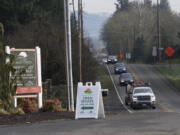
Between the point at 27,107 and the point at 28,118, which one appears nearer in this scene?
the point at 28,118

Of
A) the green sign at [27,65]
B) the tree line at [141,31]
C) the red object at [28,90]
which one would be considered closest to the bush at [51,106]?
the red object at [28,90]

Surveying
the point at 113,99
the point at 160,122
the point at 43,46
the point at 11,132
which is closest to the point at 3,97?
the point at 11,132

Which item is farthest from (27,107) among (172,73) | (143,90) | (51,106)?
(172,73)

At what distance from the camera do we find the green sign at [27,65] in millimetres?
21188

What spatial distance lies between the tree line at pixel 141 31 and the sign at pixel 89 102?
78813 mm

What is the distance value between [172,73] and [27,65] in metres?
49.3

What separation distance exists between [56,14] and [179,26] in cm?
5351

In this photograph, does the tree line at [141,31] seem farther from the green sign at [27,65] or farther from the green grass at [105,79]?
the green sign at [27,65]

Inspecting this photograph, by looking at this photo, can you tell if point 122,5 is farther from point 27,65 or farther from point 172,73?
point 27,65

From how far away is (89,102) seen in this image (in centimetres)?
1723

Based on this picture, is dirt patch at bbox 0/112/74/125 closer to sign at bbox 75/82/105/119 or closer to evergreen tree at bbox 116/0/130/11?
sign at bbox 75/82/105/119

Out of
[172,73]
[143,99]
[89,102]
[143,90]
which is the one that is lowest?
[143,99]

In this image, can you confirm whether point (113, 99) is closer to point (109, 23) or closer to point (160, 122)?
point (160, 122)

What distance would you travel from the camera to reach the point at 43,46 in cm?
4325
